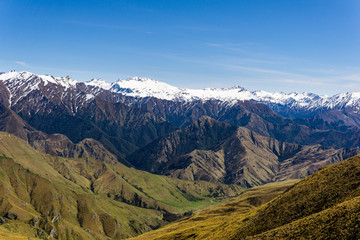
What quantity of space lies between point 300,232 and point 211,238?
55.0 m

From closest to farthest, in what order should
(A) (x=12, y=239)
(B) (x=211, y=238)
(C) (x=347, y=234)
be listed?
(C) (x=347, y=234), (B) (x=211, y=238), (A) (x=12, y=239)

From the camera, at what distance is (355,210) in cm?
6372

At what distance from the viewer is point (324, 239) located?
199 feet

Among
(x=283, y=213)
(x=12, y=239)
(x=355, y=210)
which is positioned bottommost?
(x=12, y=239)

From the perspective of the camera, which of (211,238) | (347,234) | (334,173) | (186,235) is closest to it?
(347,234)

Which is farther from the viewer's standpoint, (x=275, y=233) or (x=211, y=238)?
(x=211, y=238)

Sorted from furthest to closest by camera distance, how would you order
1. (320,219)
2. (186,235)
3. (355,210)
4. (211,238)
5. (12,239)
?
1. (12,239)
2. (186,235)
3. (211,238)
4. (320,219)
5. (355,210)

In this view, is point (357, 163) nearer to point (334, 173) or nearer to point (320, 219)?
point (334, 173)

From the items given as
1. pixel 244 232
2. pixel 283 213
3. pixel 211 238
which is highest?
pixel 283 213

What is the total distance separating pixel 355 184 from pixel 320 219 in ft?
98.3

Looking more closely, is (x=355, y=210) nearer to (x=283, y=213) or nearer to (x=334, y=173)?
(x=283, y=213)

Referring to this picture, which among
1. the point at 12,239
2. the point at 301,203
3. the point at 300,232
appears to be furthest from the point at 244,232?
the point at 12,239

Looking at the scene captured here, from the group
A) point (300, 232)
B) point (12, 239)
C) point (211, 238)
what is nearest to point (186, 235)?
point (211, 238)

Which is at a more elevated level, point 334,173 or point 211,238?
point 334,173
